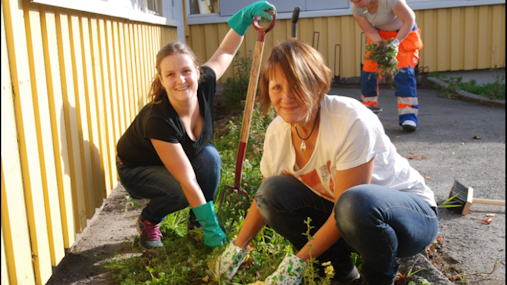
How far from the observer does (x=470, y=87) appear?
7910 mm

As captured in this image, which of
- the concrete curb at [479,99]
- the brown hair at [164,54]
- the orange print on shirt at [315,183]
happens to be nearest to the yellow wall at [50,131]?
the brown hair at [164,54]

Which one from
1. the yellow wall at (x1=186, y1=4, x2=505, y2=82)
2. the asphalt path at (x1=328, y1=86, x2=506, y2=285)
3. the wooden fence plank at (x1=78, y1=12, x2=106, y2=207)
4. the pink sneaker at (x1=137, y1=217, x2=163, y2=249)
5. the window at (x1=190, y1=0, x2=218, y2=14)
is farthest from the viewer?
the window at (x1=190, y1=0, x2=218, y2=14)

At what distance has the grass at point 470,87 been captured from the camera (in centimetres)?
723

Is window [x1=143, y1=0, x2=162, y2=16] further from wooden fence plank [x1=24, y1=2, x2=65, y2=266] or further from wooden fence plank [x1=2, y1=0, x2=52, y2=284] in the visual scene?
wooden fence plank [x1=2, y1=0, x2=52, y2=284]

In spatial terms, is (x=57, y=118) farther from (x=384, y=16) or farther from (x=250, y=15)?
(x=384, y=16)

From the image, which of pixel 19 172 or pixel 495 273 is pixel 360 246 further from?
pixel 19 172

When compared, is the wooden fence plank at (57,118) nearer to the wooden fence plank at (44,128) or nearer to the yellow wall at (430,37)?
the wooden fence plank at (44,128)

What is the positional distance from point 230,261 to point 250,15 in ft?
4.89

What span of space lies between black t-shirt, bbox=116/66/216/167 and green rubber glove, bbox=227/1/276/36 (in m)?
0.36

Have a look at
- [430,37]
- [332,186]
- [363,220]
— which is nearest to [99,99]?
[332,186]

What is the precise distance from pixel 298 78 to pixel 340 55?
7.38 metres

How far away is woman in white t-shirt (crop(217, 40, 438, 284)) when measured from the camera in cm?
172

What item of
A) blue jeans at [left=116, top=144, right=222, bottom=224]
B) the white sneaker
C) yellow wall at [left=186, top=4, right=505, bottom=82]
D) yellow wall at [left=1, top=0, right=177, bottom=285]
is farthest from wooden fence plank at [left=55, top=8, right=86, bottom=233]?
yellow wall at [left=186, top=4, right=505, bottom=82]

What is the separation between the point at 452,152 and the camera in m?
4.40
